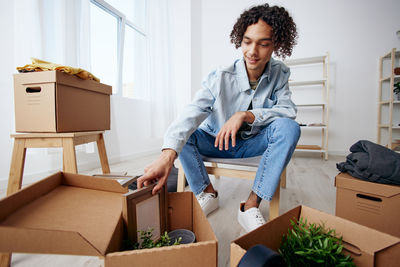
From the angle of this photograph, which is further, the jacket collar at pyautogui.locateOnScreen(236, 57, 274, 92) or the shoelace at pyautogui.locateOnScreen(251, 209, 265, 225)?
the jacket collar at pyautogui.locateOnScreen(236, 57, 274, 92)

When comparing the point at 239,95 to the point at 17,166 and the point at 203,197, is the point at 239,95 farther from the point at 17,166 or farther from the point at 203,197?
the point at 17,166

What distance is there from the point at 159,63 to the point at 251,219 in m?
2.15

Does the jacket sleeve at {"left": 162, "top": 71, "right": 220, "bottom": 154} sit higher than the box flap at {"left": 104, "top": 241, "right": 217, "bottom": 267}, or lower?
higher

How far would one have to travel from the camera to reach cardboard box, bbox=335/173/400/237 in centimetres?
67

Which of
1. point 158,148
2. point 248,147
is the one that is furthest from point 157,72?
point 248,147

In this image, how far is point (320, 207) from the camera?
1.01m

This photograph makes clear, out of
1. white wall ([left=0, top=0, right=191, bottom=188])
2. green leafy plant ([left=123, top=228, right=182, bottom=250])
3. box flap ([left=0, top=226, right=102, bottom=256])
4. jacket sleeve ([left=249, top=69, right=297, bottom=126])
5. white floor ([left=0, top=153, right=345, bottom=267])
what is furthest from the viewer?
white wall ([left=0, top=0, right=191, bottom=188])

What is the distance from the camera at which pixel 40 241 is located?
25cm

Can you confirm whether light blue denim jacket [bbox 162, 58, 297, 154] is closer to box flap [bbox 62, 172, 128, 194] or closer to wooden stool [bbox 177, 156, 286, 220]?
wooden stool [bbox 177, 156, 286, 220]

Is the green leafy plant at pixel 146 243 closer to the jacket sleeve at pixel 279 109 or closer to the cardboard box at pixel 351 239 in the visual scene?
the cardboard box at pixel 351 239

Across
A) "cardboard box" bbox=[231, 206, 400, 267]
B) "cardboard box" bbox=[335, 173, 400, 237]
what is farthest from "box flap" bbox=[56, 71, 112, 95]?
"cardboard box" bbox=[335, 173, 400, 237]

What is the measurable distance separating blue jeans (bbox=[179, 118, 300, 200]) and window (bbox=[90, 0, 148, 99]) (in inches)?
57.8

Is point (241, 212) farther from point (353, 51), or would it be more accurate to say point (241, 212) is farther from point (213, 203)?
point (353, 51)

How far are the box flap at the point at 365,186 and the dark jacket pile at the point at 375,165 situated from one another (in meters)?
0.02
